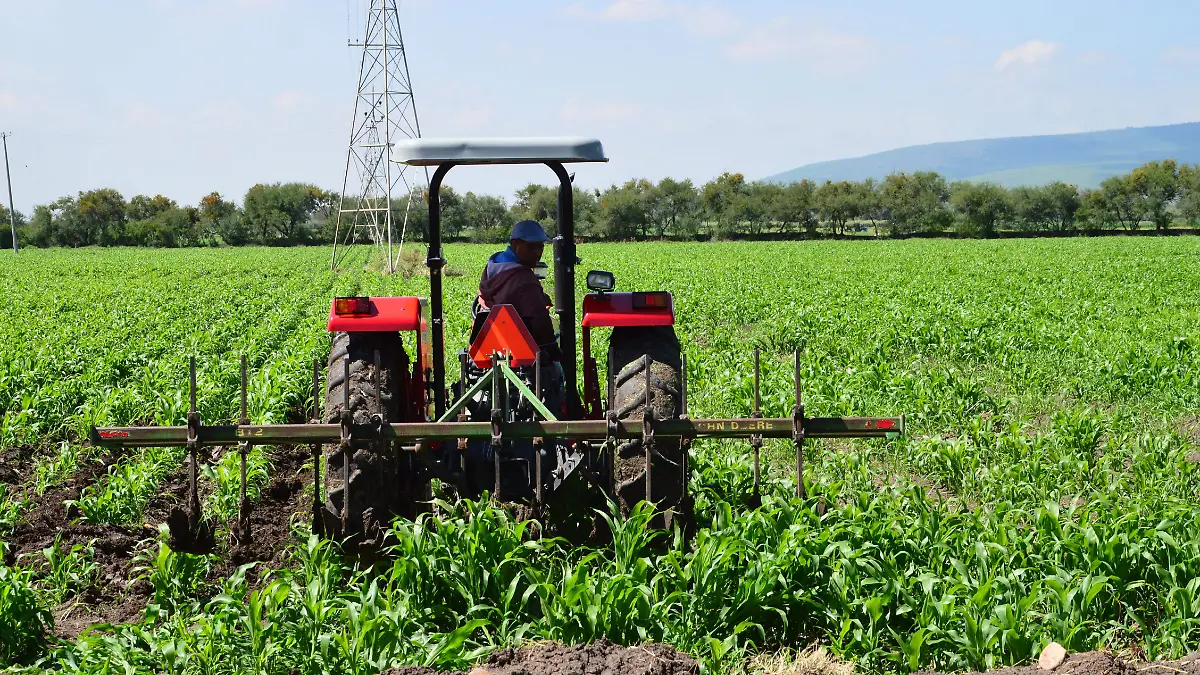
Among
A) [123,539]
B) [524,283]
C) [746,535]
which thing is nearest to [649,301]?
[524,283]

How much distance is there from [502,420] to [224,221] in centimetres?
8175

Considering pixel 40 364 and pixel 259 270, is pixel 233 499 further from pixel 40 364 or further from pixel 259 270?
pixel 259 270

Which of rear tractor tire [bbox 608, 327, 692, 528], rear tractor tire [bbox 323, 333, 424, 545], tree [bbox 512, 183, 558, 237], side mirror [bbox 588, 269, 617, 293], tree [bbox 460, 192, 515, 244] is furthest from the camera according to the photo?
tree [bbox 460, 192, 515, 244]

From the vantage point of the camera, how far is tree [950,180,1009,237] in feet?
240

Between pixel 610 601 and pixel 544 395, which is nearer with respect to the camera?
pixel 610 601

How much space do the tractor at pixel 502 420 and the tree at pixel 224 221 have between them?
7878 cm

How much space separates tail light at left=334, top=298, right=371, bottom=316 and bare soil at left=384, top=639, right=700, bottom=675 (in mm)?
2317

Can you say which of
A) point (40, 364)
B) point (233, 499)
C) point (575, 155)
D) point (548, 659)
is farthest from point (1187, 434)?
point (40, 364)

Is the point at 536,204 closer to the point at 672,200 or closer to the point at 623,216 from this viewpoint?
the point at 623,216

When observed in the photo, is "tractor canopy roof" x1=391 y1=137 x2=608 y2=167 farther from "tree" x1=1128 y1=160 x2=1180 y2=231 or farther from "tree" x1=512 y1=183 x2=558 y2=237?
"tree" x1=1128 y1=160 x2=1180 y2=231

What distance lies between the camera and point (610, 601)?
3.90 m

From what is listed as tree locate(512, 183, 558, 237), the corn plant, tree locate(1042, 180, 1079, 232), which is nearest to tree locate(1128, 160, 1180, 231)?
tree locate(1042, 180, 1079, 232)

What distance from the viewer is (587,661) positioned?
3.51m

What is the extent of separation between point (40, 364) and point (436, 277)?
7842mm
